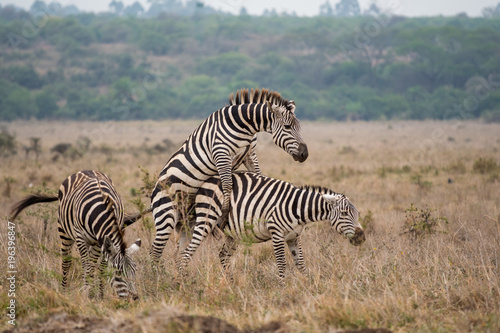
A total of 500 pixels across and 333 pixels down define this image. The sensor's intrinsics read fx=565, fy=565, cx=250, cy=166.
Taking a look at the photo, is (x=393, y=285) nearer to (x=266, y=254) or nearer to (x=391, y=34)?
(x=266, y=254)

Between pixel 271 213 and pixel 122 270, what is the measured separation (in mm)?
1793

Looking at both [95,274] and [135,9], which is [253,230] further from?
[135,9]

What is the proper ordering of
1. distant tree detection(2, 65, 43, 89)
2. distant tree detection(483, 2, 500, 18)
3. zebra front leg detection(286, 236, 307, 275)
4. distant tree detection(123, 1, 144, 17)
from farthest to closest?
distant tree detection(123, 1, 144, 17), distant tree detection(483, 2, 500, 18), distant tree detection(2, 65, 43, 89), zebra front leg detection(286, 236, 307, 275)

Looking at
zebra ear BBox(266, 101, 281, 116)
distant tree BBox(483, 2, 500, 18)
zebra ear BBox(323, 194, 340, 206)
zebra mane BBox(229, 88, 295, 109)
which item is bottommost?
zebra ear BBox(323, 194, 340, 206)

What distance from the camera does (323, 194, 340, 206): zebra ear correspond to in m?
6.11

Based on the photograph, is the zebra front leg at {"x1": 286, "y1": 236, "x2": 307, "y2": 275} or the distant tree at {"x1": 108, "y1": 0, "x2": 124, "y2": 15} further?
the distant tree at {"x1": 108, "y1": 0, "x2": 124, "y2": 15}

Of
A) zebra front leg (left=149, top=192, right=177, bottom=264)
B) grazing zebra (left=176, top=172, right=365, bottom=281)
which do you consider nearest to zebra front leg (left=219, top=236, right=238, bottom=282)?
grazing zebra (left=176, top=172, right=365, bottom=281)

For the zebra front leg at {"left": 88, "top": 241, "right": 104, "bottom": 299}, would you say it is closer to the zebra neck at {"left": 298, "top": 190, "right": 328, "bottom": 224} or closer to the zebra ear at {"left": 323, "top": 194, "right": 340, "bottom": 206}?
the zebra neck at {"left": 298, "top": 190, "right": 328, "bottom": 224}

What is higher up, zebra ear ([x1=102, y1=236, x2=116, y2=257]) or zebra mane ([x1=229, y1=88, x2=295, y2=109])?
zebra mane ([x1=229, y1=88, x2=295, y2=109])

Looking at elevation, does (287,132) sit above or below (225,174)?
above

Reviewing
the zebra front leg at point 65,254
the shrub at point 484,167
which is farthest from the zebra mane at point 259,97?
the shrub at point 484,167

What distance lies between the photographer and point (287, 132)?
6.19 m

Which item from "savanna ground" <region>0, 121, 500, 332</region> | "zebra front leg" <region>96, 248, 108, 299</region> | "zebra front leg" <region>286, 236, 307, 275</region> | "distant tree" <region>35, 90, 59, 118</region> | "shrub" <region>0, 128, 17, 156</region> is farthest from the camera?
"distant tree" <region>35, 90, 59, 118</region>

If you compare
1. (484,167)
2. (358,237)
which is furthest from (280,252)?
(484,167)
